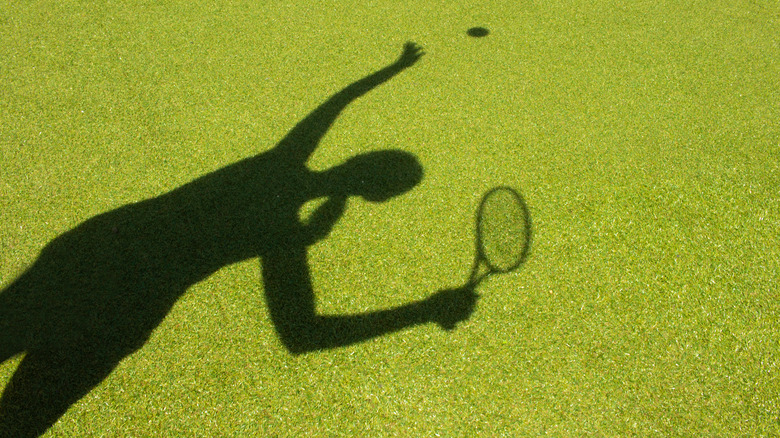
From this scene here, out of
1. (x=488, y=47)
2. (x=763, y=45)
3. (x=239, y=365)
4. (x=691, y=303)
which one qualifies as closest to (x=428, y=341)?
(x=239, y=365)

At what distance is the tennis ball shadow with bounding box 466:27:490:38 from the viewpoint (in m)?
5.93

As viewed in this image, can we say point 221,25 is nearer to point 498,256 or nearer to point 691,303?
point 498,256

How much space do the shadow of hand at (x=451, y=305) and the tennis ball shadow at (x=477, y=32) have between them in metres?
3.32

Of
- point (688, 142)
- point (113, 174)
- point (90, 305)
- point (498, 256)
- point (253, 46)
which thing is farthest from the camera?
point (253, 46)

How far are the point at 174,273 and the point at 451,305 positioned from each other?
1789 millimetres

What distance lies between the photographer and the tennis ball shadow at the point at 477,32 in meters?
5.93

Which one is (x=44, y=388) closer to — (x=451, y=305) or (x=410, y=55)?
(x=451, y=305)

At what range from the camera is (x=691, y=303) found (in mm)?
3557

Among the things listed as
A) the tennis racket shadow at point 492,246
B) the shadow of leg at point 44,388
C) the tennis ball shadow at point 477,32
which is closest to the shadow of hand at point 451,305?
the tennis racket shadow at point 492,246

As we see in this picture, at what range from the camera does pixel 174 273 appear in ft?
12.1

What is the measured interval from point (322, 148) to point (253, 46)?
1854 millimetres

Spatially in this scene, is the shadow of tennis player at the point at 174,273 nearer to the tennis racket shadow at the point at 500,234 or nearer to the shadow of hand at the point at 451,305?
the shadow of hand at the point at 451,305

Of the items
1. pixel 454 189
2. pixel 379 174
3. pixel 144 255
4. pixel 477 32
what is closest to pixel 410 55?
pixel 477 32

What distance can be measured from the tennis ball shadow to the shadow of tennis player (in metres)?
2.16
